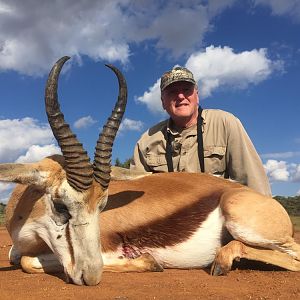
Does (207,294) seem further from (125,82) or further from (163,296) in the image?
(125,82)

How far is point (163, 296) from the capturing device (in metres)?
4.40

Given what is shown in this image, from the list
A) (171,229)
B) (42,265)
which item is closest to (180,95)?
(171,229)

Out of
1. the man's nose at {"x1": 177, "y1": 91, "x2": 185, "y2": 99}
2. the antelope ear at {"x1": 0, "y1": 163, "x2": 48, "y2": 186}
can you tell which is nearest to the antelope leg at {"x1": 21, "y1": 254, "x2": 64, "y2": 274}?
the antelope ear at {"x1": 0, "y1": 163, "x2": 48, "y2": 186}

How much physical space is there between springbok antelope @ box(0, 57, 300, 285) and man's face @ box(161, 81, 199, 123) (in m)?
2.10

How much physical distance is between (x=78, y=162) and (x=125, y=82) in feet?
4.11

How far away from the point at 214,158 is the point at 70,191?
373 cm

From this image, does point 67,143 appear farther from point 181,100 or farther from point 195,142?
point 181,100

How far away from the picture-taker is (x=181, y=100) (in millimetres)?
8656

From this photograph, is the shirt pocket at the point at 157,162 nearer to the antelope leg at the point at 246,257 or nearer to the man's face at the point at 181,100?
the man's face at the point at 181,100

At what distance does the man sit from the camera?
26.8 feet

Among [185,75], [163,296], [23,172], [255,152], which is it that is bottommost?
[163,296]

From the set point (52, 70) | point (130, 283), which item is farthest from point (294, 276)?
point (52, 70)

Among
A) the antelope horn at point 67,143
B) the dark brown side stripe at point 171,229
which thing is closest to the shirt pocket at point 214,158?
the dark brown side stripe at point 171,229

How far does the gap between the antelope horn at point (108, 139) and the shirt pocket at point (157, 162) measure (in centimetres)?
298
